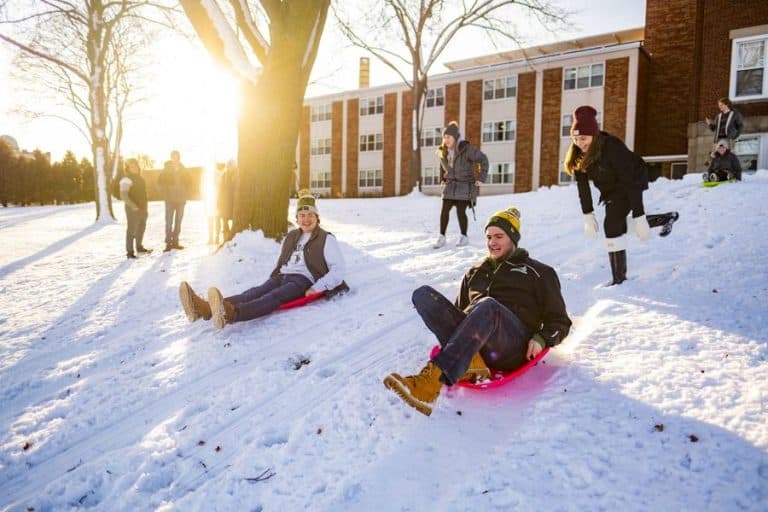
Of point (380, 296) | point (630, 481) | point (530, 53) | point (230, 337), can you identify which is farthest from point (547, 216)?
point (530, 53)

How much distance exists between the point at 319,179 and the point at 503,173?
15.7m

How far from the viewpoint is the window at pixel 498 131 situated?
29.8 metres

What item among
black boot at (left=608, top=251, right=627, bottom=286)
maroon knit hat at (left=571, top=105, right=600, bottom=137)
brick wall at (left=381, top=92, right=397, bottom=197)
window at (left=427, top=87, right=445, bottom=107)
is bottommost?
black boot at (left=608, top=251, right=627, bottom=286)

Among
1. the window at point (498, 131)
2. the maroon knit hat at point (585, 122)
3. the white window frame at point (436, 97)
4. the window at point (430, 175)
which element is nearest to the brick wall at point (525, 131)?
the window at point (498, 131)

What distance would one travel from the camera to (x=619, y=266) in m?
5.34

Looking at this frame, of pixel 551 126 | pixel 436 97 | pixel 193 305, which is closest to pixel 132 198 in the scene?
pixel 193 305

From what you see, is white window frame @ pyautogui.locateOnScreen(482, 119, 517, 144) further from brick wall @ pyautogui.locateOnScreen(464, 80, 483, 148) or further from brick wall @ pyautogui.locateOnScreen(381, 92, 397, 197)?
brick wall @ pyautogui.locateOnScreen(381, 92, 397, 197)

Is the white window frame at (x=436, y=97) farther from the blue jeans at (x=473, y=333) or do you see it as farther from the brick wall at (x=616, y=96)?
the blue jeans at (x=473, y=333)

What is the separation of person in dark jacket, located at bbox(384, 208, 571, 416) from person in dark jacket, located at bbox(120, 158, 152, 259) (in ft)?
25.7

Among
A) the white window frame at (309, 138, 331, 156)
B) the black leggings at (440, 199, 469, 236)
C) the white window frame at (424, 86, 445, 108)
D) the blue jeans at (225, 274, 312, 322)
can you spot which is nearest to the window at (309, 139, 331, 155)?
the white window frame at (309, 138, 331, 156)

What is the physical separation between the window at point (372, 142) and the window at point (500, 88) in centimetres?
840

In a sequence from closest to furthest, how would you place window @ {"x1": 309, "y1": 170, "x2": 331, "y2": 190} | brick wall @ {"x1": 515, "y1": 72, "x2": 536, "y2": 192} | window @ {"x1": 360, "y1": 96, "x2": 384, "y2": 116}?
brick wall @ {"x1": 515, "y1": 72, "x2": 536, "y2": 192}
window @ {"x1": 360, "y1": 96, "x2": 384, "y2": 116}
window @ {"x1": 309, "y1": 170, "x2": 331, "y2": 190}

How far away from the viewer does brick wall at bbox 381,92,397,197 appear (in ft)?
112

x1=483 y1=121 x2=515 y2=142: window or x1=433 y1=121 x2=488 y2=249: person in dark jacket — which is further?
x1=483 y1=121 x2=515 y2=142: window
